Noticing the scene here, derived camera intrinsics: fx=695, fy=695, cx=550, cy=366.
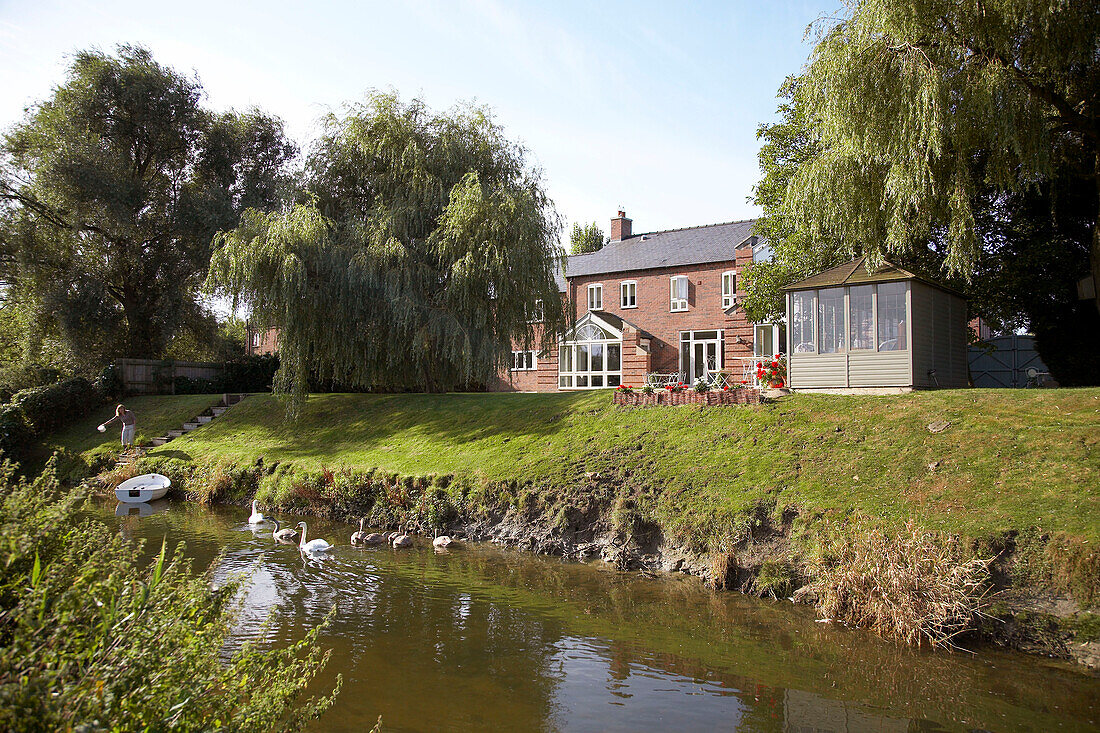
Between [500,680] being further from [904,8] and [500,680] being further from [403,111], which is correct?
[403,111]

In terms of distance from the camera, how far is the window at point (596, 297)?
1521 inches

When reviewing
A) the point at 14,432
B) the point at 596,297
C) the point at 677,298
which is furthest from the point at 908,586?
the point at 596,297

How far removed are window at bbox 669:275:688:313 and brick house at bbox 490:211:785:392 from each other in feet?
0.17

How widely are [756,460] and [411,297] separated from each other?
Result: 12709mm

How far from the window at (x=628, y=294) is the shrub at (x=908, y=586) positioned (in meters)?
27.9

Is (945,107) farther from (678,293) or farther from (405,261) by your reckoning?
(678,293)

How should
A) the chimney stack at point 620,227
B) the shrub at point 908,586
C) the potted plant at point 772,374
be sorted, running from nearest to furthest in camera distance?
the shrub at point 908,586 → the potted plant at point 772,374 → the chimney stack at point 620,227

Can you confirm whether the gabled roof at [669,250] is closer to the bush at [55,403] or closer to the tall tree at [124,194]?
the tall tree at [124,194]

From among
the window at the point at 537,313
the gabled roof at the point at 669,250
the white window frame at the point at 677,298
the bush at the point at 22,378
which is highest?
the gabled roof at the point at 669,250

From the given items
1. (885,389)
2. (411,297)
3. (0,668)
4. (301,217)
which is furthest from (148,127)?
(0,668)

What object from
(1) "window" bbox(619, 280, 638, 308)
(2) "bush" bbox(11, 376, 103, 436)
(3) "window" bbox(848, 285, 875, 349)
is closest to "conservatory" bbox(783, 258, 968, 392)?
(3) "window" bbox(848, 285, 875, 349)

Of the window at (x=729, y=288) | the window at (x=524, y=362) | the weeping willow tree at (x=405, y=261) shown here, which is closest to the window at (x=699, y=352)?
the window at (x=729, y=288)

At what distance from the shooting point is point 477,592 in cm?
1119

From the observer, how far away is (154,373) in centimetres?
3133
